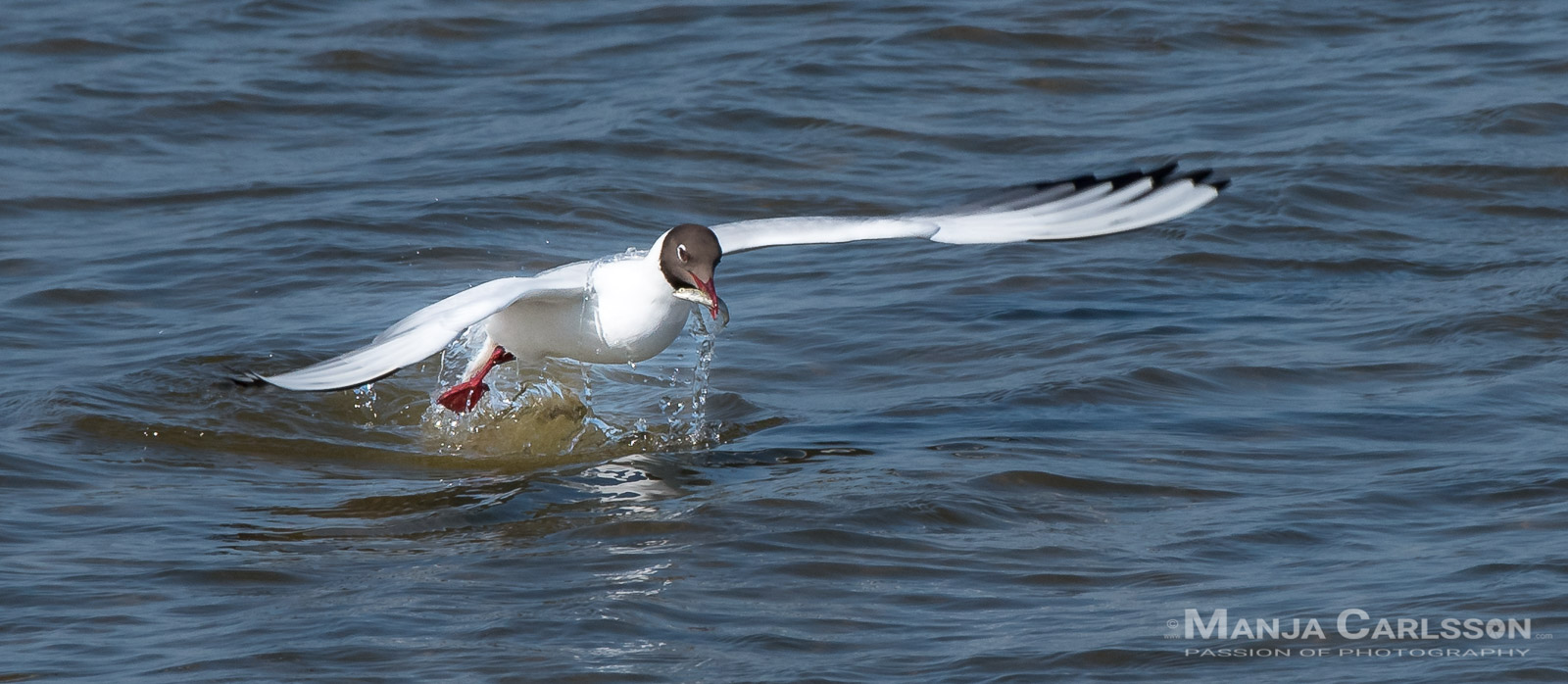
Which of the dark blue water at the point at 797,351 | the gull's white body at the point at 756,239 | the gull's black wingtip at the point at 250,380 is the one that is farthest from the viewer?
the gull's white body at the point at 756,239

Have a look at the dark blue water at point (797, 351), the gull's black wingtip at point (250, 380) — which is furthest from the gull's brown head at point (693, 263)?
the gull's black wingtip at point (250, 380)

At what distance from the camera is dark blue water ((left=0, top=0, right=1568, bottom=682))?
5.41m

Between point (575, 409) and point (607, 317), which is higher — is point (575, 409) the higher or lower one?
the lower one

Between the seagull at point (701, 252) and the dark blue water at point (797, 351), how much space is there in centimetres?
46

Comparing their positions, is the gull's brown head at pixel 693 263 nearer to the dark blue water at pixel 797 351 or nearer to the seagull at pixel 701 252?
the seagull at pixel 701 252

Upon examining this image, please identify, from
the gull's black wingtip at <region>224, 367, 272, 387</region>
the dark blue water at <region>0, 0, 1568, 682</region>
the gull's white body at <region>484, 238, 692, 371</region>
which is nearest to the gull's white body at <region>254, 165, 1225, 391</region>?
the gull's white body at <region>484, 238, 692, 371</region>

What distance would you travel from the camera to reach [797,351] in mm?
8586

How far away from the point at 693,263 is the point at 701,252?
51 mm

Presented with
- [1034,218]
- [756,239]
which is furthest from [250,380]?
[1034,218]

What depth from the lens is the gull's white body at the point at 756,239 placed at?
A: 7.09 meters

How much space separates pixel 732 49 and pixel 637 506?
769 cm

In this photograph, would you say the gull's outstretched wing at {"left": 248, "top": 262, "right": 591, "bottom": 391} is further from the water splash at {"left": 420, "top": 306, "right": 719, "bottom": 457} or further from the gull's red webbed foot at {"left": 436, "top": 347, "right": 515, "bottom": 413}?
the gull's red webbed foot at {"left": 436, "top": 347, "right": 515, "bottom": 413}

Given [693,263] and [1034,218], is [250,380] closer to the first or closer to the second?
[693,263]

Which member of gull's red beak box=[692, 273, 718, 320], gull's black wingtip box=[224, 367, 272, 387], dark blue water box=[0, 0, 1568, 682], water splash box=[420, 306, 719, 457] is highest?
gull's black wingtip box=[224, 367, 272, 387]
